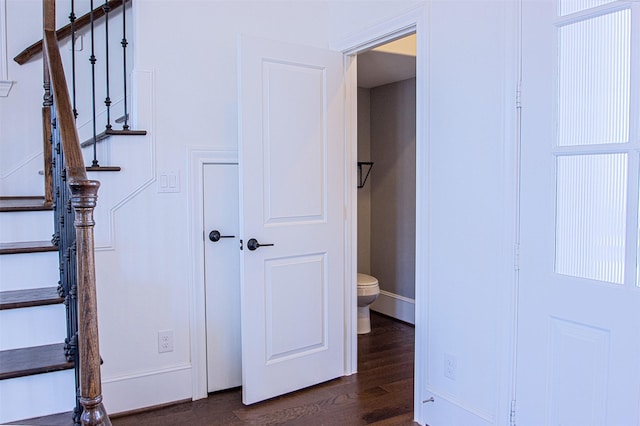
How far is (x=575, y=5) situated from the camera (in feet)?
6.07

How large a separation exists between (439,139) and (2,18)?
3002mm

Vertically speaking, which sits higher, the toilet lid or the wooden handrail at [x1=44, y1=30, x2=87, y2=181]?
the wooden handrail at [x1=44, y1=30, x2=87, y2=181]

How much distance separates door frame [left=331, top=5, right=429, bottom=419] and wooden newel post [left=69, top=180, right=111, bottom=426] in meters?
1.67

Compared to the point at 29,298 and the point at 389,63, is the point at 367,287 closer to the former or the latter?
the point at 389,63

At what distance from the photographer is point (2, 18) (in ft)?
10.5

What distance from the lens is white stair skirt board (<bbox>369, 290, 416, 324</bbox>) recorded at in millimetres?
4375

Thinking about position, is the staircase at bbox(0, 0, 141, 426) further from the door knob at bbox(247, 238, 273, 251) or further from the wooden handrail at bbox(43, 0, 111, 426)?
the door knob at bbox(247, 238, 273, 251)

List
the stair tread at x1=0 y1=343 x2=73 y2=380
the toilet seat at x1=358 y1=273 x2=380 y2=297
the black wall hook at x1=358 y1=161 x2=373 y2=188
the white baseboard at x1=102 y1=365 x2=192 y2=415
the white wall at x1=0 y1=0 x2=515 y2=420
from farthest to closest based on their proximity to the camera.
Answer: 1. the black wall hook at x1=358 y1=161 x2=373 y2=188
2. the toilet seat at x1=358 y1=273 x2=380 y2=297
3. the white baseboard at x1=102 y1=365 x2=192 y2=415
4. the white wall at x1=0 y1=0 x2=515 y2=420
5. the stair tread at x1=0 y1=343 x2=73 y2=380

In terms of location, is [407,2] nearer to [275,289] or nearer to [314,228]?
[314,228]

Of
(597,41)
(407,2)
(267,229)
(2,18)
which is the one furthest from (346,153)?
(2,18)

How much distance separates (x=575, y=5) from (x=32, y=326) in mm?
2537

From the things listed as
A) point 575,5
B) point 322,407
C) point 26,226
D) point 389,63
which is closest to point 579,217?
point 575,5

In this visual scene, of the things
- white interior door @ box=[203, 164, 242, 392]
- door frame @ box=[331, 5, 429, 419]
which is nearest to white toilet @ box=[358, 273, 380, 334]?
door frame @ box=[331, 5, 429, 419]

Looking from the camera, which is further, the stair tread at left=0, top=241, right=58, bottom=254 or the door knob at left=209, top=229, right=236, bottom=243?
the door knob at left=209, top=229, right=236, bottom=243
